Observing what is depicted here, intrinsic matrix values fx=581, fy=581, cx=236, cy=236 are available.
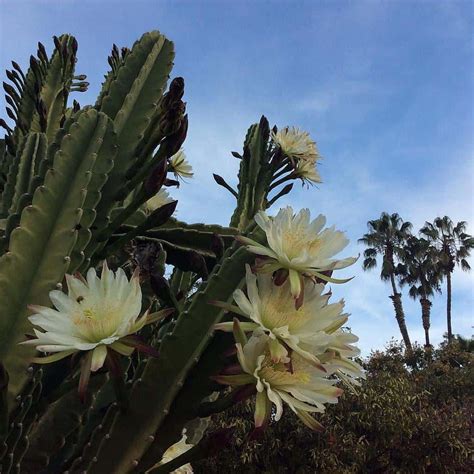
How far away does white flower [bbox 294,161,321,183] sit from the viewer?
264 cm

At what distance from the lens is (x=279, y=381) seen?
1.00m

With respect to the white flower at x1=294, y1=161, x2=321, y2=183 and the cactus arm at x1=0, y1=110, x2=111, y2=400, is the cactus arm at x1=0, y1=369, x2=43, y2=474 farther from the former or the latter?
the white flower at x1=294, y1=161, x2=321, y2=183

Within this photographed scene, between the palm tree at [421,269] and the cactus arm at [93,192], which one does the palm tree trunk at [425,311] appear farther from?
the cactus arm at [93,192]

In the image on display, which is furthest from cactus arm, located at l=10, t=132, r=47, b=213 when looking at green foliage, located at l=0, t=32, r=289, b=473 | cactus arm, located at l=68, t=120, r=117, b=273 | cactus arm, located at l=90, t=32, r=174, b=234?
cactus arm, located at l=68, t=120, r=117, b=273

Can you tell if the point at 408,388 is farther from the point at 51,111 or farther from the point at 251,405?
the point at 51,111

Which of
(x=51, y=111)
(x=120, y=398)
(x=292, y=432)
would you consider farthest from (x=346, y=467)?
(x=120, y=398)

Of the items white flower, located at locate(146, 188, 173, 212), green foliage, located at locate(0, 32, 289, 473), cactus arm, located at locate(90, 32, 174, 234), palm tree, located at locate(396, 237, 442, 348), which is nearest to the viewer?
green foliage, located at locate(0, 32, 289, 473)

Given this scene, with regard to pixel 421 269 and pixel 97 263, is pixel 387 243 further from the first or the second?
pixel 97 263

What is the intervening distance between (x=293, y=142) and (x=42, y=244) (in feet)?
5.05

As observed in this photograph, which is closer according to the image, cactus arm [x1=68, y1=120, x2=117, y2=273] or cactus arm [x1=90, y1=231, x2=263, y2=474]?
cactus arm [x1=90, y1=231, x2=263, y2=474]

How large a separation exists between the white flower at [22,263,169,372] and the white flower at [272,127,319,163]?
1611mm

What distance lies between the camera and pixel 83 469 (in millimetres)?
1278

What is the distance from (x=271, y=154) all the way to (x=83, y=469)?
5.45ft

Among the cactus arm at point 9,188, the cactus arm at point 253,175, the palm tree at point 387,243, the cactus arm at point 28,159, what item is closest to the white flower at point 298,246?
the cactus arm at point 28,159
